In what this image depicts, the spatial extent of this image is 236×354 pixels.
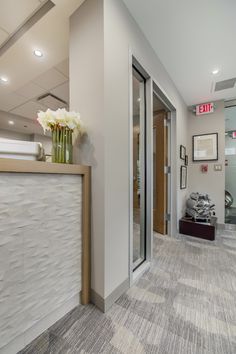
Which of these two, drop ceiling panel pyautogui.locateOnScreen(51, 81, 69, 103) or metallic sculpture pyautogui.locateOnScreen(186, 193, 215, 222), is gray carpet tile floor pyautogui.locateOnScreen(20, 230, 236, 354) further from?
drop ceiling panel pyautogui.locateOnScreen(51, 81, 69, 103)

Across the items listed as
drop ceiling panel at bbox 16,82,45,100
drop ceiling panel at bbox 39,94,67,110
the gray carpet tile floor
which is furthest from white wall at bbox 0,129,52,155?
the gray carpet tile floor

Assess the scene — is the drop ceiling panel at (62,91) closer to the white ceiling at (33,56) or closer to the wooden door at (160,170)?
the white ceiling at (33,56)

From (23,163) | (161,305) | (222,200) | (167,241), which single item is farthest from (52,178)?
(222,200)

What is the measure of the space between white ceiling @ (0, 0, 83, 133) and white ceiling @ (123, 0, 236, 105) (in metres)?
0.75

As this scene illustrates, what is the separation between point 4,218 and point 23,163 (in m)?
0.33

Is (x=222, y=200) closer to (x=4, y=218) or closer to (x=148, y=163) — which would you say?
(x=148, y=163)

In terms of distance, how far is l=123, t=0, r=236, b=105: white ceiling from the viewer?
5.32 ft

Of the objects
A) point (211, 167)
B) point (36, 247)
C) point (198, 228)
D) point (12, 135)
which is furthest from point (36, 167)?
point (12, 135)

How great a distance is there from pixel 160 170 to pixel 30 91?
2.88 m

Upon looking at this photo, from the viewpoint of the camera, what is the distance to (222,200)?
11.8 feet

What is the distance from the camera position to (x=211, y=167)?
12.2 feet

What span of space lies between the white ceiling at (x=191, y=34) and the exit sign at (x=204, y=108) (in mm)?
805

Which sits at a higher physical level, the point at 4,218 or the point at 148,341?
the point at 4,218

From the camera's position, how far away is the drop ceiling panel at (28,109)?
3662mm
